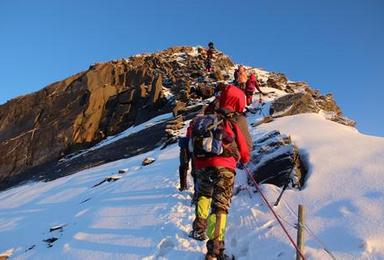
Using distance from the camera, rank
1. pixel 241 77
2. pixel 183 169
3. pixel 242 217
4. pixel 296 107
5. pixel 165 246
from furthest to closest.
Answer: pixel 241 77 → pixel 296 107 → pixel 183 169 → pixel 242 217 → pixel 165 246

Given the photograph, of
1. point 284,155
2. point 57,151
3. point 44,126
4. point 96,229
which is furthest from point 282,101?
→ point 44,126

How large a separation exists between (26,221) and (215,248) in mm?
8316

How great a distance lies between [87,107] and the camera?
37.3m

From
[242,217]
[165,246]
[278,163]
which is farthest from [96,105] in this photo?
[165,246]

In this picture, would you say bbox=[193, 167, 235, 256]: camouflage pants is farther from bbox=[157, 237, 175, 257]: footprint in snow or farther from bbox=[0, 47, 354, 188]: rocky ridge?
bbox=[0, 47, 354, 188]: rocky ridge

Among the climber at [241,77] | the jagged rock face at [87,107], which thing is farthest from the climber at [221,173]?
the jagged rock face at [87,107]

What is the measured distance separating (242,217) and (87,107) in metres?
30.6

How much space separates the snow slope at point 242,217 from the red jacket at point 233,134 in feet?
4.46

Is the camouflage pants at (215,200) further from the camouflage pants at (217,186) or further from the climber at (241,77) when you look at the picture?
the climber at (241,77)

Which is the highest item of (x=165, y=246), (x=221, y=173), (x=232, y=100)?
(x=232, y=100)

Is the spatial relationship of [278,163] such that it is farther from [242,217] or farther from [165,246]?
[165,246]

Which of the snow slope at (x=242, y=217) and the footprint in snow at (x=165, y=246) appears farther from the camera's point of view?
the footprint in snow at (x=165, y=246)

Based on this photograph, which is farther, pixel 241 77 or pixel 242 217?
pixel 241 77

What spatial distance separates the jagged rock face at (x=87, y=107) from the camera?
3425cm
